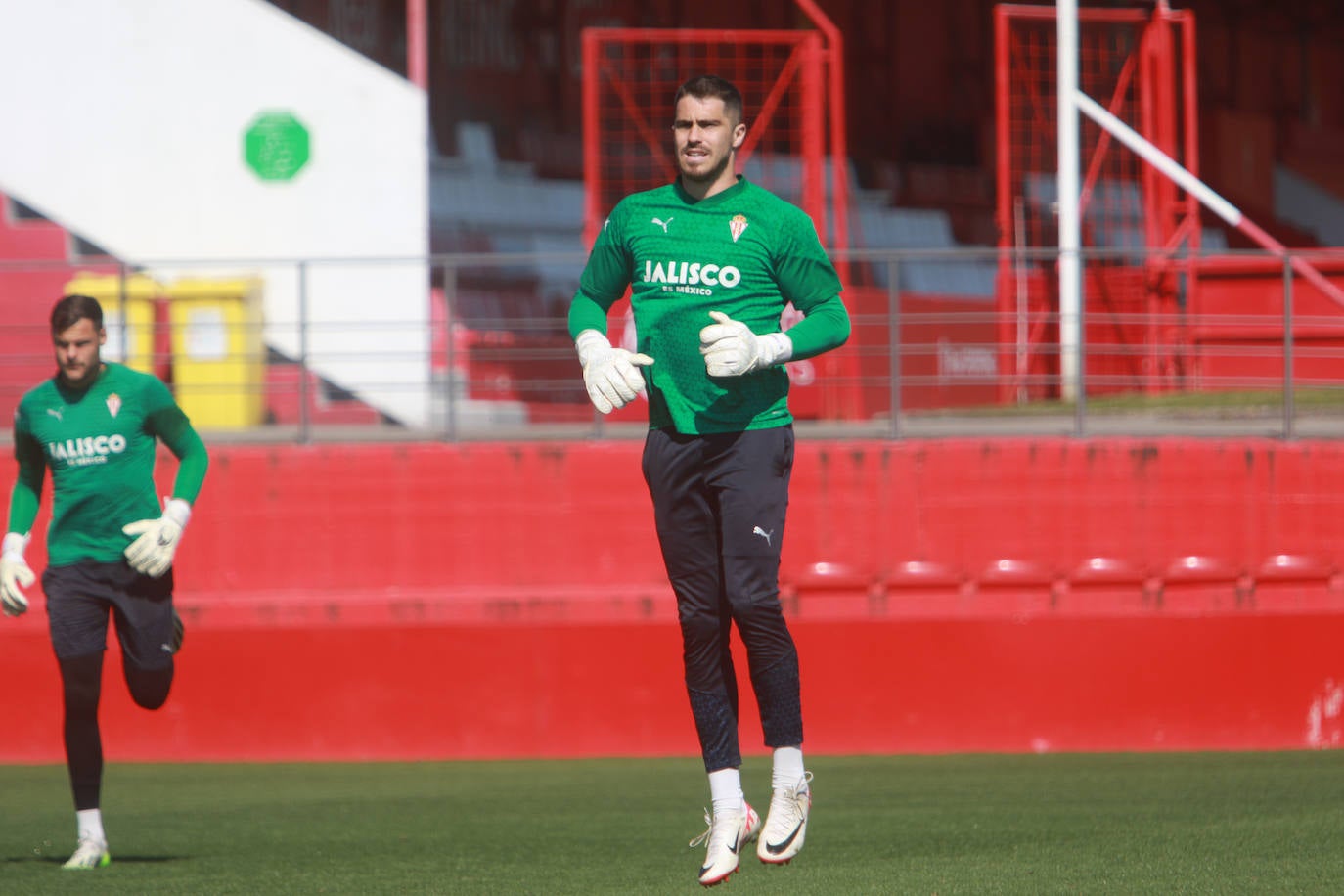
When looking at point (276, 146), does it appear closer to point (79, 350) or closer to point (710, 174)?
point (79, 350)

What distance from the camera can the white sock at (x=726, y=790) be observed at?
5445 mm

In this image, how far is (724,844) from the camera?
5387mm

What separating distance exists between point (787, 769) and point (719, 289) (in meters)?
1.40

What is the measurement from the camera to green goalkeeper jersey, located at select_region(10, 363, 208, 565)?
6902mm

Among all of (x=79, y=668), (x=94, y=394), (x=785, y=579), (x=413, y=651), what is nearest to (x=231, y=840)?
(x=79, y=668)

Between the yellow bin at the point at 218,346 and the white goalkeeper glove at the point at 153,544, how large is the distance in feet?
22.7

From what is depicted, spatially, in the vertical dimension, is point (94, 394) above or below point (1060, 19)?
below

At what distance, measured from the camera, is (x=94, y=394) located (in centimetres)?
697

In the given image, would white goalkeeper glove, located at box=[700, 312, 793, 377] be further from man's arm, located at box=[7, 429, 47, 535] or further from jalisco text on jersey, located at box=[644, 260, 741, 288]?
man's arm, located at box=[7, 429, 47, 535]

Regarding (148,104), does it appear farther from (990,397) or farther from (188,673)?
(990,397)

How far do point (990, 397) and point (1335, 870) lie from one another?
12.9 m

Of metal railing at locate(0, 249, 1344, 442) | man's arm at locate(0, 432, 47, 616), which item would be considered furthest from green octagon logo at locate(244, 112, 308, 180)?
man's arm at locate(0, 432, 47, 616)

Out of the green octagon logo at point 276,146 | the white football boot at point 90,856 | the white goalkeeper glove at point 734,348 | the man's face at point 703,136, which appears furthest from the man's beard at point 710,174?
the green octagon logo at point 276,146

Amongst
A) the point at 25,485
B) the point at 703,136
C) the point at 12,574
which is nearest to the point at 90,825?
the point at 12,574
